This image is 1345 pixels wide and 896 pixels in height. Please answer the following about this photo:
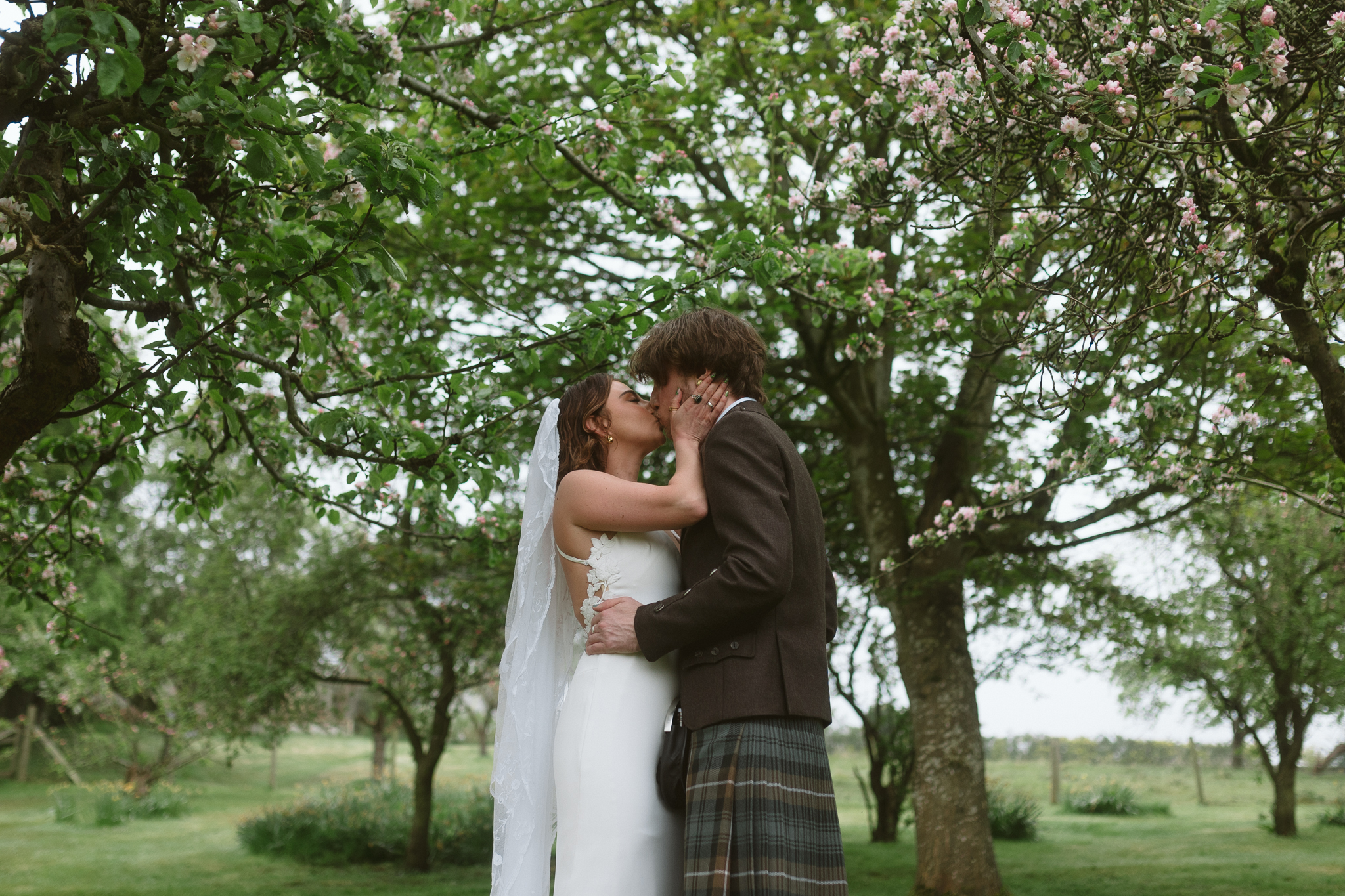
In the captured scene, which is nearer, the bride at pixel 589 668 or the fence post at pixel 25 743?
the bride at pixel 589 668

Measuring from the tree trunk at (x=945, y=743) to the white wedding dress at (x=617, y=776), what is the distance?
6.66 metres

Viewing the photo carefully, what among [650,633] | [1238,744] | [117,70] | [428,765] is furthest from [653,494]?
[1238,744]

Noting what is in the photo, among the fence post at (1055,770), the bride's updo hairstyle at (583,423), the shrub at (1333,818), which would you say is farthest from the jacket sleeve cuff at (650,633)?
the fence post at (1055,770)

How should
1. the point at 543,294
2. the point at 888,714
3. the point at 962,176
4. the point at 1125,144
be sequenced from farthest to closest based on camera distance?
1. the point at 888,714
2. the point at 543,294
3. the point at 962,176
4. the point at 1125,144

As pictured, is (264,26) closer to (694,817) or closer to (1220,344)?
(694,817)

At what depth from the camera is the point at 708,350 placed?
263cm

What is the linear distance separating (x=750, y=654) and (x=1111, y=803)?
19.7 metres

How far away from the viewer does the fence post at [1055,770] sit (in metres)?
20.0

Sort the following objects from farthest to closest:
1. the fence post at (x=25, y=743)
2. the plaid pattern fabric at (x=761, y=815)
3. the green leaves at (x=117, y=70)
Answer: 1. the fence post at (x=25, y=743)
2. the green leaves at (x=117, y=70)
3. the plaid pattern fabric at (x=761, y=815)

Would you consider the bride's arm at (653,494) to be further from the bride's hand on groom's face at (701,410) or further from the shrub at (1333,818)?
the shrub at (1333,818)

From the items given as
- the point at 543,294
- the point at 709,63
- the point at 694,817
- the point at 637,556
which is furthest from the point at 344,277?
the point at 543,294

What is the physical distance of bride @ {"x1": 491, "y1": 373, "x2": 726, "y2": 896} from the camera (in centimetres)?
250

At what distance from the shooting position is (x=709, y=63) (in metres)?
7.08

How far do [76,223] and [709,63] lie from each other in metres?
4.92
